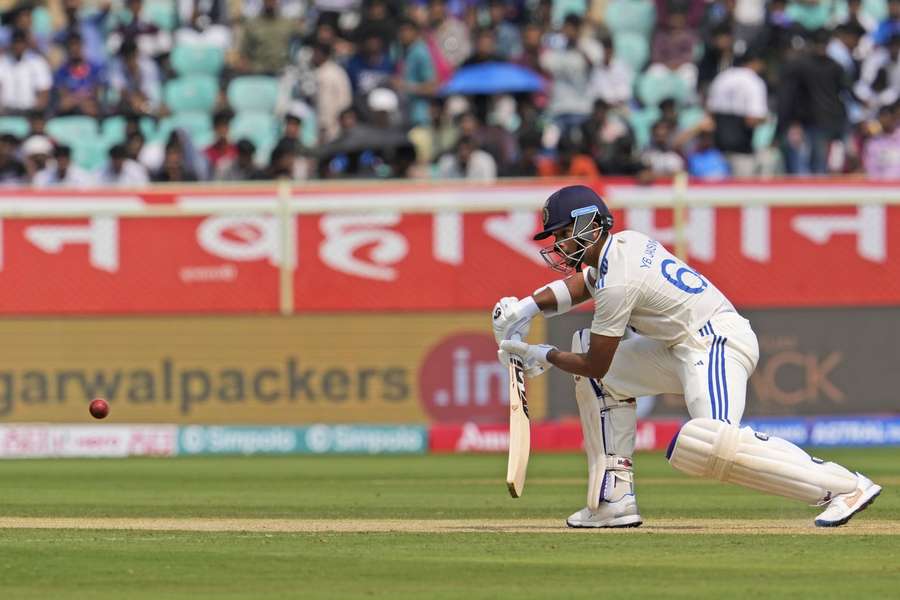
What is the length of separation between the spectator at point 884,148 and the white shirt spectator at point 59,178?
7066 mm

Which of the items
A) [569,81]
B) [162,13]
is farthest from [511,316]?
[162,13]

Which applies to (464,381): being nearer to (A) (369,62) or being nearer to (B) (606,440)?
(A) (369,62)

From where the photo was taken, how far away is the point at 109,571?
22.2 feet

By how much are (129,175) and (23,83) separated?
2.59 m

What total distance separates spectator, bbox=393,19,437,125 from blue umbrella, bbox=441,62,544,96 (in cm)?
46

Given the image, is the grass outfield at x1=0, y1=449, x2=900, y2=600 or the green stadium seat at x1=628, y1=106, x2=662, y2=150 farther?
the green stadium seat at x1=628, y1=106, x2=662, y2=150

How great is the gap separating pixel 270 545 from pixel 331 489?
12.6 feet

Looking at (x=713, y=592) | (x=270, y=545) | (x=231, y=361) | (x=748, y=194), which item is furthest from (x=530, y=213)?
(x=713, y=592)

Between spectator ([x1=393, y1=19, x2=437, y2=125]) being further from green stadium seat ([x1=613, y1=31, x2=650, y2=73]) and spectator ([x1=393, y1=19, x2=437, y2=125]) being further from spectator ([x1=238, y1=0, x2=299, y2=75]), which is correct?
green stadium seat ([x1=613, y1=31, x2=650, y2=73])

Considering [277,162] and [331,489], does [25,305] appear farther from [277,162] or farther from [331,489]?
[331,489]

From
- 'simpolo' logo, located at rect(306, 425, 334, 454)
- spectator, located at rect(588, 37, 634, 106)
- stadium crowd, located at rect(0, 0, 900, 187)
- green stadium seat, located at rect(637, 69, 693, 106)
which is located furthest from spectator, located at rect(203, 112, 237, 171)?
green stadium seat, located at rect(637, 69, 693, 106)

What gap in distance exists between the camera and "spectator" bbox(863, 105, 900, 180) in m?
17.1

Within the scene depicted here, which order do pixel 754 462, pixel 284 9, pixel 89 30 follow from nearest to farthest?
1. pixel 754 462
2. pixel 89 30
3. pixel 284 9

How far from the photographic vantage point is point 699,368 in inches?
321
